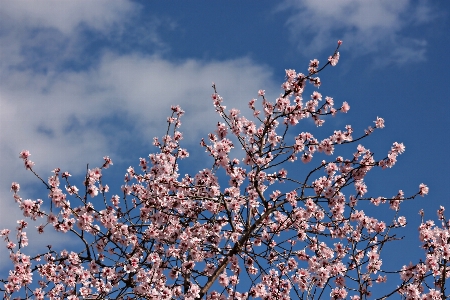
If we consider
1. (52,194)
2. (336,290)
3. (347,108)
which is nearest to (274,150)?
(347,108)

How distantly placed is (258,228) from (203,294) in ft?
5.54

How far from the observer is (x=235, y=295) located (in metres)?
9.42

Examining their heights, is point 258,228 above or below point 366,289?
above

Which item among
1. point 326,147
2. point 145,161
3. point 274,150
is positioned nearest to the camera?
point 326,147

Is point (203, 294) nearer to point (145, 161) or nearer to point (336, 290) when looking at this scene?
point (336, 290)

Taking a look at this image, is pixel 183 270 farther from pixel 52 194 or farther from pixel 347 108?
pixel 347 108

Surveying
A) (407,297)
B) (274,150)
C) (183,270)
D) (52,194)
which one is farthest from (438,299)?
(52,194)

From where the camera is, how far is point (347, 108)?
8719mm

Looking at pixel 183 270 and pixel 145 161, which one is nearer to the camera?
pixel 183 270

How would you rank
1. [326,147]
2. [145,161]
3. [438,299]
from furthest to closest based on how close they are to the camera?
1. [145,161]
2. [326,147]
3. [438,299]

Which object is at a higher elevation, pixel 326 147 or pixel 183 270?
pixel 326 147

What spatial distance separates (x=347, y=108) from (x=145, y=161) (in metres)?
4.75

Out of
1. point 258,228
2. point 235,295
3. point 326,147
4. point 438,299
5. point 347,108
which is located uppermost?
point 347,108

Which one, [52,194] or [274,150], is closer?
[52,194]
